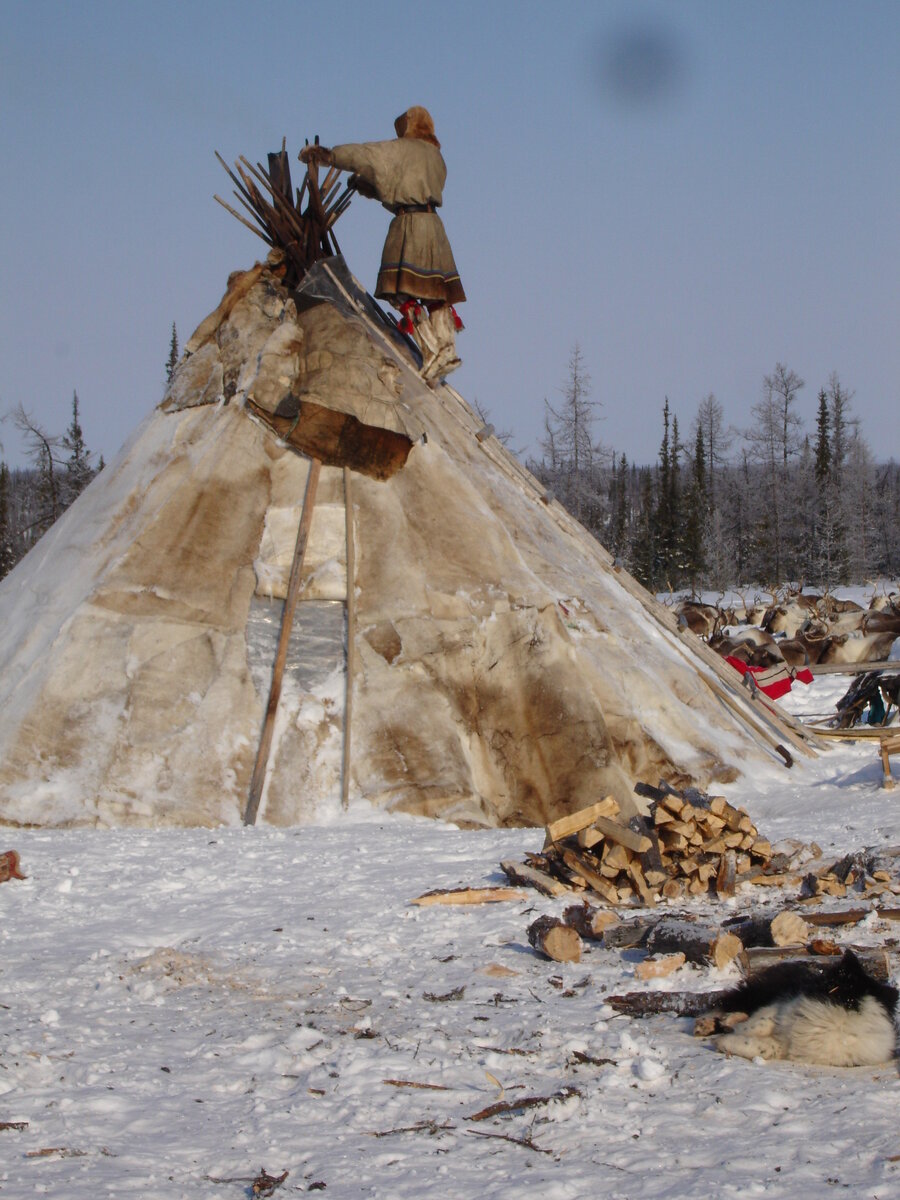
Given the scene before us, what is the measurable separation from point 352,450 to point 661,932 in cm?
513

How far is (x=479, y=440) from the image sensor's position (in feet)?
33.7

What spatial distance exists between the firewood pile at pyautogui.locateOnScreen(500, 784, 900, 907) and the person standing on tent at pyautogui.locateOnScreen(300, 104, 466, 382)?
222 inches

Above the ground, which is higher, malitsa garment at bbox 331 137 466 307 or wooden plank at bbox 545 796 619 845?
malitsa garment at bbox 331 137 466 307

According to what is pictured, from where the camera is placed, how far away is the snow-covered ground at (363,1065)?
266cm

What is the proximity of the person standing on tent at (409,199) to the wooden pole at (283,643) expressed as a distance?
209 cm

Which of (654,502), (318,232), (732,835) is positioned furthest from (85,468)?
(654,502)

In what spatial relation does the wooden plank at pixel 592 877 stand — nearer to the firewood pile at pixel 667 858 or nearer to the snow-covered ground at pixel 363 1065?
the firewood pile at pixel 667 858

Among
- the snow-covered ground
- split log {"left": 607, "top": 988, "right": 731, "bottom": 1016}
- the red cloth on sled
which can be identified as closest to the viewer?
the snow-covered ground

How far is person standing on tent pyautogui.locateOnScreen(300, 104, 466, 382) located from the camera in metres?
9.37

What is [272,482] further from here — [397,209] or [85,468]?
[85,468]

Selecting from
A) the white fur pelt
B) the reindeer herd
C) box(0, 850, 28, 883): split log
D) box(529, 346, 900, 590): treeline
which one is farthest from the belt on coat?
box(529, 346, 900, 590): treeline

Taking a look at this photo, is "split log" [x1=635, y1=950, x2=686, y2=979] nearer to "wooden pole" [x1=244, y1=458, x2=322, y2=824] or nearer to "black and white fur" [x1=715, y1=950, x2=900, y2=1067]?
"black and white fur" [x1=715, y1=950, x2=900, y2=1067]

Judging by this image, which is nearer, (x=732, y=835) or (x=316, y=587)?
(x=732, y=835)

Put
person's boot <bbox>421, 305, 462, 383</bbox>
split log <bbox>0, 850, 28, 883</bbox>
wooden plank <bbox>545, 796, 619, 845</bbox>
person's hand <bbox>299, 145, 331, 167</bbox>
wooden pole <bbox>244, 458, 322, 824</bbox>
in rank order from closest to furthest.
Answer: wooden plank <bbox>545, 796, 619, 845</bbox>, split log <bbox>0, 850, 28, 883</bbox>, wooden pole <bbox>244, 458, 322, 824</bbox>, person's hand <bbox>299, 145, 331, 167</bbox>, person's boot <bbox>421, 305, 462, 383</bbox>
